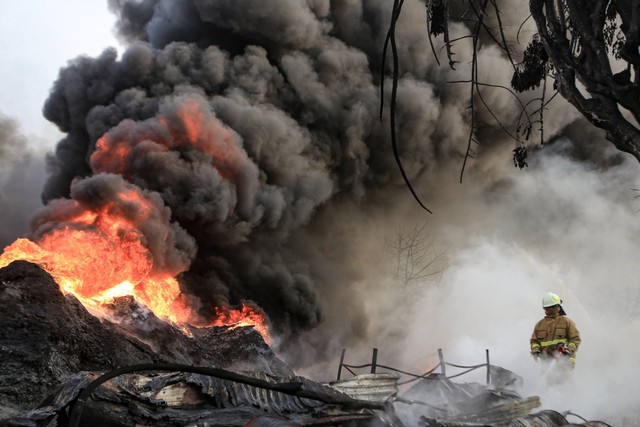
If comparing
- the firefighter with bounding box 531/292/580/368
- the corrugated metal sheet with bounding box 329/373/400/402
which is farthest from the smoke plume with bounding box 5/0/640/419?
the corrugated metal sheet with bounding box 329/373/400/402

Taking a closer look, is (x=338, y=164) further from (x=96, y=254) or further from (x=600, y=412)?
(x=600, y=412)

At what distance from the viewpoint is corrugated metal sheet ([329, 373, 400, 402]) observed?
6555mm

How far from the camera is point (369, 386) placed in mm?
6680

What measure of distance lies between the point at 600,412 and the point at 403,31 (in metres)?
21.1

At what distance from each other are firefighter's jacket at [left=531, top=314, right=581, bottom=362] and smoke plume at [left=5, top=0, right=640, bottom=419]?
511 centimetres

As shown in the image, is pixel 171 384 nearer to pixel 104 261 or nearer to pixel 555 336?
pixel 555 336

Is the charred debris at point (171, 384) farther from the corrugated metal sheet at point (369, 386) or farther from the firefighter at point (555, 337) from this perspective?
the firefighter at point (555, 337)

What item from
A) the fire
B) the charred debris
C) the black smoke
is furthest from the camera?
the black smoke

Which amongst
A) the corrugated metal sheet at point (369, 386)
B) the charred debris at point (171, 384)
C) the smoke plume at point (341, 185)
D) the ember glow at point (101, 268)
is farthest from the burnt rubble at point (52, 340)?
the smoke plume at point (341, 185)

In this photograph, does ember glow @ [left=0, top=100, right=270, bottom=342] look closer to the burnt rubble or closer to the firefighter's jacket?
the burnt rubble

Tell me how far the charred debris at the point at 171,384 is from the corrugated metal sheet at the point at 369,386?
0.01m

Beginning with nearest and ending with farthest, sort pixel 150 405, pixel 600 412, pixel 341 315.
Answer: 1. pixel 150 405
2. pixel 600 412
3. pixel 341 315

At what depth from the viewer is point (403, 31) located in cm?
2544

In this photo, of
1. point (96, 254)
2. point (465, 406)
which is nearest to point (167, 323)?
point (96, 254)
